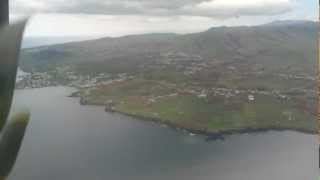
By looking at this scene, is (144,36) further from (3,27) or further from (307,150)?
(3,27)

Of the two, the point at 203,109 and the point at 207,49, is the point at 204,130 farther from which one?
the point at 207,49

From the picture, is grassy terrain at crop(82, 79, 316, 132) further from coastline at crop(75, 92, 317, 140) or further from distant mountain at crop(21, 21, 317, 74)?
distant mountain at crop(21, 21, 317, 74)

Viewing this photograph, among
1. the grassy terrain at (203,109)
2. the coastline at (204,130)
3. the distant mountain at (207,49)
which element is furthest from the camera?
the distant mountain at (207,49)

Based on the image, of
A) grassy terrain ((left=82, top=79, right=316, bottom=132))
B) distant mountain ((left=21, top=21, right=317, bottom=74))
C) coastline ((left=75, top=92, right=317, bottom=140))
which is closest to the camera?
coastline ((left=75, top=92, right=317, bottom=140))

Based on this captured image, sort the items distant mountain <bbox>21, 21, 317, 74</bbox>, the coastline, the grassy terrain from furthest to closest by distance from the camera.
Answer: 1. distant mountain <bbox>21, 21, 317, 74</bbox>
2. the grassy terrain
3. the coastline

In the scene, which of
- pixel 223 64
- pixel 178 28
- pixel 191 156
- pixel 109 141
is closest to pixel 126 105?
pixel 109 141

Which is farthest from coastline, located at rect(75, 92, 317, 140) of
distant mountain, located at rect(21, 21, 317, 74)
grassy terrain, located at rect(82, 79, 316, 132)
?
distant mountain, located at rect(21, 21, 317, 74)

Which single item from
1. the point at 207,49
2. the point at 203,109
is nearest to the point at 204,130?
the point at 203,109

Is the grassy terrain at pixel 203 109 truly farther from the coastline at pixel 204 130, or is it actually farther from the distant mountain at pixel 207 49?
the distant mountain at pixel 207 49

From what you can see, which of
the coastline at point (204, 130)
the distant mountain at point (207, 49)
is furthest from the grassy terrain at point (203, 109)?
the distant mountain at point (207, 49)
